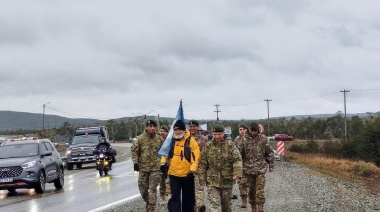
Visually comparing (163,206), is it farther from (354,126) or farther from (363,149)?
(354,126)

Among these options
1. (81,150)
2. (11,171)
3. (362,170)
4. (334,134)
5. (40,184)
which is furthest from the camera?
(334,134)

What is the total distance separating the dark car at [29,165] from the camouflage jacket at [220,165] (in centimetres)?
931

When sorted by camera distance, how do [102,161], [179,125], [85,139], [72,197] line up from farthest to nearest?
1. [85,139]
2. [102,161]
3. [72,197]
4. [179,125]

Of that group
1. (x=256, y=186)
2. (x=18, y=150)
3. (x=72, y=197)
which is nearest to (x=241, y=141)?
(x=256, y=186)

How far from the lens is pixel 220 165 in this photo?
9547 millimetres

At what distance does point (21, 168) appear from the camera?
17312mm

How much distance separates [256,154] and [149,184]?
2.29 metres

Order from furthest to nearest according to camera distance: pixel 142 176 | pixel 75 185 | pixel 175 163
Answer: pixel 75 185, pixel 142 176, pixel 175 163

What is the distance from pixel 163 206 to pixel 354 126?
3911 inches

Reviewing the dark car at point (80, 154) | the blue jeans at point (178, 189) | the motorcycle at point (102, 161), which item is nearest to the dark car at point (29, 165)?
the motorcycle at point (102, 161)

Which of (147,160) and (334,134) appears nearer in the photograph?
(147,160)

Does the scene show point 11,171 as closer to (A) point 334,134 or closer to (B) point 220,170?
(B) point 220,170

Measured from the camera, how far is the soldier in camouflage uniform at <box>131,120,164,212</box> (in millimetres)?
11172

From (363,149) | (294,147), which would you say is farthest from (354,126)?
(363,149)
